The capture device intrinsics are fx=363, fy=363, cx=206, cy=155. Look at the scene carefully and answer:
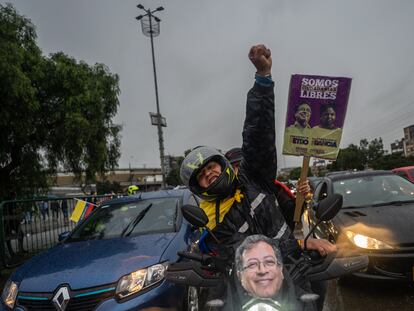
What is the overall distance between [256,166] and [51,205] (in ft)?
22.7

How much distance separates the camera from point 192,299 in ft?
11.5

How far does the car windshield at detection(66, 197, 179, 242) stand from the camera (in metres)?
4.25

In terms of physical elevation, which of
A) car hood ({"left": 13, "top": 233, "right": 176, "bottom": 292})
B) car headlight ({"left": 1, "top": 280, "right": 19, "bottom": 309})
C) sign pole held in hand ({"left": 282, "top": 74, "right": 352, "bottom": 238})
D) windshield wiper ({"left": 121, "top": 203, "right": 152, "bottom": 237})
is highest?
sign pole held in hand ({"left": 282, "top": 74, "right": 352, "bottom": 238})

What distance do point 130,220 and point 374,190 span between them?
3665 mm

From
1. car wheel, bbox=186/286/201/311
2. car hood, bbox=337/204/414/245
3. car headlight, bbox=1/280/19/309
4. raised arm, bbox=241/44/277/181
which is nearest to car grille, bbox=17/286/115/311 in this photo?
car headlight, bbox=1/280/19/309

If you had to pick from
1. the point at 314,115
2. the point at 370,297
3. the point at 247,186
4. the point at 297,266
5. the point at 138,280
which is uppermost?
the point at 314,115

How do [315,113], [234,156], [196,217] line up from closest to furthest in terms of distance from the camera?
[196,217], [315,113], [234,156]

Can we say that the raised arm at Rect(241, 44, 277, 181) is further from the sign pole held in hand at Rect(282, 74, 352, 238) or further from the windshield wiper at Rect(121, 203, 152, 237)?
the windshield wiper at Rect(121, 203, 152, 237)

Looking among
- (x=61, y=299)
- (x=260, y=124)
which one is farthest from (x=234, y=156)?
(x=61, y=299)

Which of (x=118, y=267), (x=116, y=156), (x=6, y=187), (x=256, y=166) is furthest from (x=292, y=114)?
(x=116, y=156)

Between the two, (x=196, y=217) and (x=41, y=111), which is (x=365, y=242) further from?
(x=41, y=111)

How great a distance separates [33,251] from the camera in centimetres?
778

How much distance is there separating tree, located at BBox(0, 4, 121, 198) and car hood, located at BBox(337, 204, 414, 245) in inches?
280

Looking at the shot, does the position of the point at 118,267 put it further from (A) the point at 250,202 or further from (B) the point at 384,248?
(B) the point at 384,248
